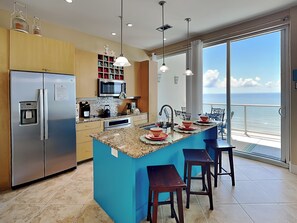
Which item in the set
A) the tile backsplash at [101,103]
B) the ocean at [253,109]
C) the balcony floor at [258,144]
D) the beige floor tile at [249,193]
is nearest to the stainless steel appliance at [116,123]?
the tile backsplash at [101,103]

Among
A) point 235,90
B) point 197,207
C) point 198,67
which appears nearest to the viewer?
point 197,207

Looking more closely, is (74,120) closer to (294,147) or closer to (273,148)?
(294,147)

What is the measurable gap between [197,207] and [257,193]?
1.01 m

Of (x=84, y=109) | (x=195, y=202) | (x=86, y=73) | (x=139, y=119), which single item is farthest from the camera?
(x=139, y=119)

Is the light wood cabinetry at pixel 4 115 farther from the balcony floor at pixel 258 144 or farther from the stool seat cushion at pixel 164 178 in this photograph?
the balcony floor at pixel 258 144

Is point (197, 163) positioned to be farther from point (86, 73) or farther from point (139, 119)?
point (86, 73)

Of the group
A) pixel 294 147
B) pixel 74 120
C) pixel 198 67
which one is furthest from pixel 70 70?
pixel 294 147

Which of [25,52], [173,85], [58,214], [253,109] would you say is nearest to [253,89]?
[253,109]

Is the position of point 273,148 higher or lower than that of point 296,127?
lower

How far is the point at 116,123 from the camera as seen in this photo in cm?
425

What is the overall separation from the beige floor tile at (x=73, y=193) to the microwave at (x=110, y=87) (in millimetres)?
2107

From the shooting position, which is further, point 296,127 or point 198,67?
point 198,67

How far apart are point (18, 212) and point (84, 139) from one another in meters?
1.71

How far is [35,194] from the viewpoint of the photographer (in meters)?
2.52
